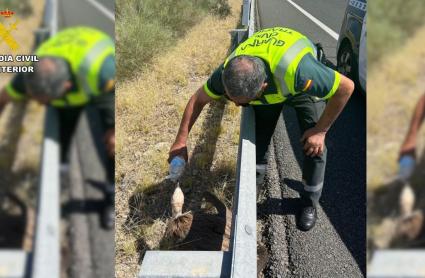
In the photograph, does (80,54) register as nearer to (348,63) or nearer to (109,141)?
(109,141)

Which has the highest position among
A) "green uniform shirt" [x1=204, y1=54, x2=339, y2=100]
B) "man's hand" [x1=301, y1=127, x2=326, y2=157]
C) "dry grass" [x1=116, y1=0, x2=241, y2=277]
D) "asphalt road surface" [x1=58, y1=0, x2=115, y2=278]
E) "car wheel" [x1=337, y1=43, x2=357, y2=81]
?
"asphalt road surface" [x1=58, y1=0, x2=115, y2=278]

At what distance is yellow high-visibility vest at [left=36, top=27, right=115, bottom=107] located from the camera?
1.04m

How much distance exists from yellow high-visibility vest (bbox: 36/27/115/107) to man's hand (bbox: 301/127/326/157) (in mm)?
2710

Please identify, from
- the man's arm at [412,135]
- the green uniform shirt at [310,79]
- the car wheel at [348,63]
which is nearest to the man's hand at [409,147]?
the man's arm at [412,135]

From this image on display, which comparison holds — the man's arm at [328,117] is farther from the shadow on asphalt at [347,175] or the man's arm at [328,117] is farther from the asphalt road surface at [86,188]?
the asphalt road surface at [86,188]

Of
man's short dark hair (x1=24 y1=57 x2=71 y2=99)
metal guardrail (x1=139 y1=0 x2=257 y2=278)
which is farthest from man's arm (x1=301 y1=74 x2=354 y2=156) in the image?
man's short dark hair (x1=24 y1=57 x2=71 y2=99)

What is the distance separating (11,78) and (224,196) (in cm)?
305

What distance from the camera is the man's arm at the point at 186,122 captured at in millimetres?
3300

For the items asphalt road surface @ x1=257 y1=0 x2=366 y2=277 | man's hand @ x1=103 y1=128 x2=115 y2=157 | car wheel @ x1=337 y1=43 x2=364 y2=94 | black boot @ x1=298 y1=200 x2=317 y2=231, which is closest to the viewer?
man's hand @ x1=103 y1=128 x2=115 y2=157

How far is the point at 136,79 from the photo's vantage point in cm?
715

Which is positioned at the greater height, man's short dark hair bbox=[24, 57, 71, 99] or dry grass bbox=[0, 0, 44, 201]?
man's short dark hair bbox=[24, 57, 71, 99]

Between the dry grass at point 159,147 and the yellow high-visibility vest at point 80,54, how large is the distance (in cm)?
248

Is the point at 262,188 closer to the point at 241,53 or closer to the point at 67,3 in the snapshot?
the point at 241,53

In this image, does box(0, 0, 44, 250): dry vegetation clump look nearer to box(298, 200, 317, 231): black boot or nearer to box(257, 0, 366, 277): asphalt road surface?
box(257, 0, 366, 277): asphalt road surface
